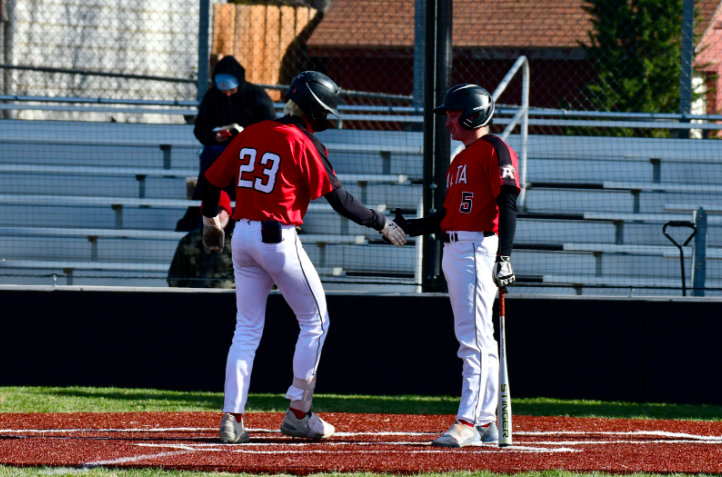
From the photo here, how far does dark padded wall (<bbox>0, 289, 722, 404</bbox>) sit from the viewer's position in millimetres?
6801

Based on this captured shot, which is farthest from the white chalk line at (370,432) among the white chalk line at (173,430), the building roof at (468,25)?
the building roof at (468,25)

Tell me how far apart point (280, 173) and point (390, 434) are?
1.53m

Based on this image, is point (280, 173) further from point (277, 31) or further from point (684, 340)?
point (277, 31)

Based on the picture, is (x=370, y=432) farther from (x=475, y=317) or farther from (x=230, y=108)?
(x=230, y=108)

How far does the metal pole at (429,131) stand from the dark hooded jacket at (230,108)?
1605 millimetres

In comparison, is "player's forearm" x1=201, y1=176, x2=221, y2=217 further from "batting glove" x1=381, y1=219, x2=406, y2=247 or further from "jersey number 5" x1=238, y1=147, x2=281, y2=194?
"batting glove" x1=381, y1=219, x2=406, y2=247

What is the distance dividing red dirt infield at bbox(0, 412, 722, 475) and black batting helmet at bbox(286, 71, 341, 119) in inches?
65.4

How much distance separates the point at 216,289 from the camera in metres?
7.07

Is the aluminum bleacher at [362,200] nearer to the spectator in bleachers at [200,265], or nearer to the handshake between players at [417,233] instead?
the spectator in bleachers at [200,265]

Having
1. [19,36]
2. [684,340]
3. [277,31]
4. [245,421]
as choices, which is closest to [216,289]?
[245,421]

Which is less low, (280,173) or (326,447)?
(280,173)

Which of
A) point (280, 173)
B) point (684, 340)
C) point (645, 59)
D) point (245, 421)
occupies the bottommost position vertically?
point (245, 421)

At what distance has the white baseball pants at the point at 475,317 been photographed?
15.6 feet

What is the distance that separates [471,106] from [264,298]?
4.61 feet
